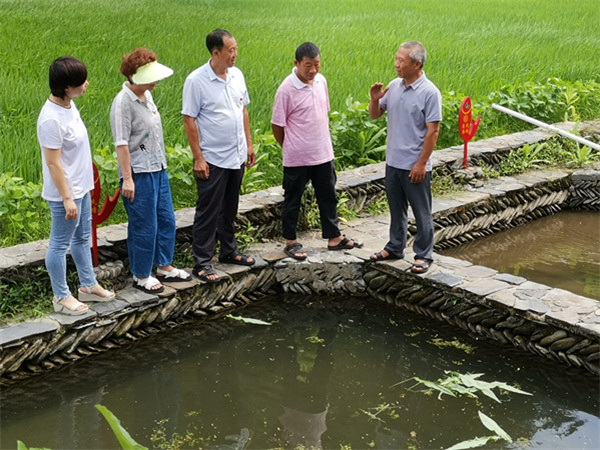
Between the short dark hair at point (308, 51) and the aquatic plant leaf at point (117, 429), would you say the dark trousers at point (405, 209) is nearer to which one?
the short dark hair at point (308, 51)

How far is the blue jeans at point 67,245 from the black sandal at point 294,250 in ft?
4.26

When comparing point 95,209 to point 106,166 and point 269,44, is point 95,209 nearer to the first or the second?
point 106,166

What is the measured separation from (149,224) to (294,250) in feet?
3.48

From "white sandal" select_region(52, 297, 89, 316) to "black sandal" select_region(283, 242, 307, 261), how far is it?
4.52 feet

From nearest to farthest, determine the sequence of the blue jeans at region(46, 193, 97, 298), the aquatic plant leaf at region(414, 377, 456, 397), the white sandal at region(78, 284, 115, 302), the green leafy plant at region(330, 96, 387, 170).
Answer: the aquatic plant leaf at region(414, 377, 456, 397)
the blue jeans at region(46, 193, 97, 298)
the white sandal at region(78, 284, 115, 302)
the green leafy plant at region(330, 96, 387, 170)

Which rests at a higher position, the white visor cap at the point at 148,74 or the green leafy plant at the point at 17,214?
the white visor cap at the point at 148,74

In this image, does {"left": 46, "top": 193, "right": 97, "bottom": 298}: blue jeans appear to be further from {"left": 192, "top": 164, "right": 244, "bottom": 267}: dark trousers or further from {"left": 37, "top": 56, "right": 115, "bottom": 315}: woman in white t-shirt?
{"left": 192, "top": 164, "right": 244, "bottom": 267}: dark trousers

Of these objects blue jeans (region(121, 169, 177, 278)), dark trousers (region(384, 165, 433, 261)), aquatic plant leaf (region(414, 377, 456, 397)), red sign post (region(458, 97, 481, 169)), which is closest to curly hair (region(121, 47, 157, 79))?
blue jeans (region(121, 169, 177, 278))

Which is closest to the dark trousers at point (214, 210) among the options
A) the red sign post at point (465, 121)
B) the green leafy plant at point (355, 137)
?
the green leafy plant at point (355, 137)

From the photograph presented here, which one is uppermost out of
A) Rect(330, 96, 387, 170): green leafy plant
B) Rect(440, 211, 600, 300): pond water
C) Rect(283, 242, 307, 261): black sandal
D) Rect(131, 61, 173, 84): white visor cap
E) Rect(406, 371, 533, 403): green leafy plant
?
Rect(131, 61, 173, 84): white visor cap

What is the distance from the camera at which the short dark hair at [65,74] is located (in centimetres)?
366

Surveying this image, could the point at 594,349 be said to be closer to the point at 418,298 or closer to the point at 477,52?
the point at 418,298

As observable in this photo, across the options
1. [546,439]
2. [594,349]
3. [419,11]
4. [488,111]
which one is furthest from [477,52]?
[546,439]

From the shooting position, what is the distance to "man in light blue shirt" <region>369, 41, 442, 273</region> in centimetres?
433
